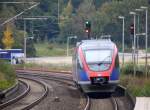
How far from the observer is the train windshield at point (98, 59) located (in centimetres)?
3388

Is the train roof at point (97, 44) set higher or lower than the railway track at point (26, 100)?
higher

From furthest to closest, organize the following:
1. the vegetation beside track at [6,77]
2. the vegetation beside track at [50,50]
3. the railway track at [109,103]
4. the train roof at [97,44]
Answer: the vegetation beside track at [50,50], the vegetation beside track at [6,77], the train roof at [97,44], the railway track at [109,103]

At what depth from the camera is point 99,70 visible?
33656 mm

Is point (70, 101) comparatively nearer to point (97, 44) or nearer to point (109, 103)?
point (109, 103)

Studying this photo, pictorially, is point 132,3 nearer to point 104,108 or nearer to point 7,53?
point 7,53

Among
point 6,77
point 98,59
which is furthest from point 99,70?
point 6,77

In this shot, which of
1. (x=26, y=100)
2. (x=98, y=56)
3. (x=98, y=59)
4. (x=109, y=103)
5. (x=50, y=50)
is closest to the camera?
(x=109, y=103)

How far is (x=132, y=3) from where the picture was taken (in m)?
125

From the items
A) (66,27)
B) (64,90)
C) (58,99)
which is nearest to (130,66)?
(64,90)

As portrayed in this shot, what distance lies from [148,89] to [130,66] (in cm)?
1938

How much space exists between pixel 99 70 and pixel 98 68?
0.17 m

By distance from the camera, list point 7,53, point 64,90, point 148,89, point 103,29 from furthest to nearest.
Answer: point 103,29
point 7,53
point 64,90
point 148,89

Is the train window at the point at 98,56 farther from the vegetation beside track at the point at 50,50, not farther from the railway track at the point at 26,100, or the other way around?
the vegetation beside track at the point at 50,50

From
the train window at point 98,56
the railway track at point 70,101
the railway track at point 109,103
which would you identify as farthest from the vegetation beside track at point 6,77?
the railway track at point 109,103
